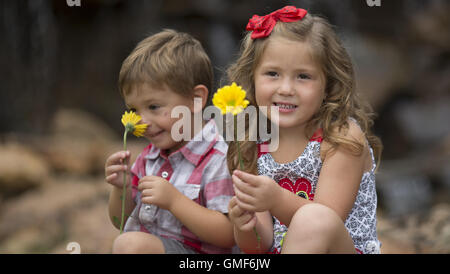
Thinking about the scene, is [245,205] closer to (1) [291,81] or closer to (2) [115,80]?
(1) [291,81]

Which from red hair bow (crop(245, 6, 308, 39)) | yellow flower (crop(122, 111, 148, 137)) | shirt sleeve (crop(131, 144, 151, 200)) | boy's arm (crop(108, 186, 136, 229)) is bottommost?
boy's arm (crop(108, 186, 136, 229))

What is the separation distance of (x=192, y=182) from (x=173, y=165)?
0.35ft

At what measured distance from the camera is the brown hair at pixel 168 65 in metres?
1.72

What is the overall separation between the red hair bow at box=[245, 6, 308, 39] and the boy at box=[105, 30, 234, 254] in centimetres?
25

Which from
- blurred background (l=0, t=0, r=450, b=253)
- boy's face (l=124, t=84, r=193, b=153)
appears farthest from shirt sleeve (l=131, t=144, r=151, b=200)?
blurred background (l=0, t=0, r=450, b=253)

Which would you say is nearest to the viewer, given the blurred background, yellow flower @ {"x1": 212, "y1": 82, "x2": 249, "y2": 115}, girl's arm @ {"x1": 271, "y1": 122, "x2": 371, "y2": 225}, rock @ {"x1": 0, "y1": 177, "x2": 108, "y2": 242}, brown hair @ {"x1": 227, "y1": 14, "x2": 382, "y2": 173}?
yellow flower @ {"x1": 212, "y1": 82, "x2": 249, "y2": 115}

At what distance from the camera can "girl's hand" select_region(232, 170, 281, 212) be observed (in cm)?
135

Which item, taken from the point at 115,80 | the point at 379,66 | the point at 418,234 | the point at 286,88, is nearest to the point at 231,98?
the point at 286,88

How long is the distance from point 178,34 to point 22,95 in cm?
483

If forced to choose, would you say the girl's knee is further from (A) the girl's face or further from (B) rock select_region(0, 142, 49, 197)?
(B) rock select_region(0, 142, 49, 197)

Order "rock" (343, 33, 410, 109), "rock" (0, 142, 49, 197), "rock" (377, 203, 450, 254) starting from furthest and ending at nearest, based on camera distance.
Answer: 1. "rock" (343, 33, 410, 109)
2. "rock" (0, 142, 49, 197)
3. "rock" (377, 203, 450, 254)

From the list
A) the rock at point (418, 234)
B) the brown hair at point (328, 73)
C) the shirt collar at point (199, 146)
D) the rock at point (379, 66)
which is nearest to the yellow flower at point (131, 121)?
the shirt collar at point (199, 146)

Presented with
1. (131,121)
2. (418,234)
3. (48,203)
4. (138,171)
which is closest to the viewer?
(131,121)

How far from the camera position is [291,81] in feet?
5.16
